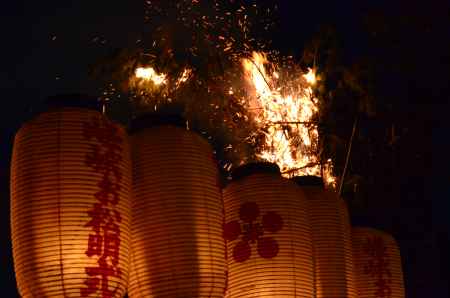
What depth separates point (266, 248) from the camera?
15.4 feet

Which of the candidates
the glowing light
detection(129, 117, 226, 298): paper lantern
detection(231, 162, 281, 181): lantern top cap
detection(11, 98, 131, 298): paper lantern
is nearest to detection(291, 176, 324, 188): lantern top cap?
detection(231, 162, 281, 181): lantern top cap

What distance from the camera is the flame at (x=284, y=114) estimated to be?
830 centimetres

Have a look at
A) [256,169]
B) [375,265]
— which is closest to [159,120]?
[256,169]

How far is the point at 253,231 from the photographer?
15.7ft

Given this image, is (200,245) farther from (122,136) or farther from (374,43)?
(374,43)

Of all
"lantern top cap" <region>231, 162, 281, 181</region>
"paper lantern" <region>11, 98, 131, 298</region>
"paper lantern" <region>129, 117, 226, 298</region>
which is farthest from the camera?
"lantern top cap" <region>231, 162, 281, 181</region>

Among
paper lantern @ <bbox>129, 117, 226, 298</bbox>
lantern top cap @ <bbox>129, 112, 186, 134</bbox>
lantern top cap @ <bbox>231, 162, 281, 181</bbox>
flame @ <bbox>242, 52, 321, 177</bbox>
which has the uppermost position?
flame @ <bbox>242, 52, 321, 177</bbox>

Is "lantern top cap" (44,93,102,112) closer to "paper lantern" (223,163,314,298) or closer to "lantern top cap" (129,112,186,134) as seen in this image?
"lantern top cap" (129,112,186,134)

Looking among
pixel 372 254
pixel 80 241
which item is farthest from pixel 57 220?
pixel 372 254

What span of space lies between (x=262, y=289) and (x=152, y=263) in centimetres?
100

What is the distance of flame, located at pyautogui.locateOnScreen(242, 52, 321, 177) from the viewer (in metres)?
8.30

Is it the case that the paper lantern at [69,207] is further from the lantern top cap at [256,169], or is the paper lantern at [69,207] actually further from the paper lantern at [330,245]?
the paper lantern at [330,245]

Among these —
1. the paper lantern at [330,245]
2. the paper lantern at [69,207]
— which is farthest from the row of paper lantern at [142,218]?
the paper lantern at [330,245]

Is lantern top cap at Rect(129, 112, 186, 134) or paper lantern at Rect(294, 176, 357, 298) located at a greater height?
lantern top cap at Rect(129, 112, 186, 134)
